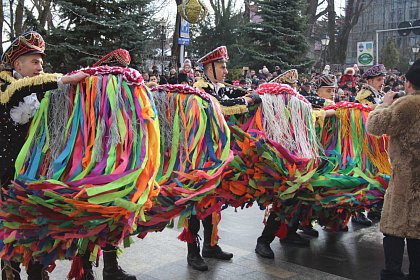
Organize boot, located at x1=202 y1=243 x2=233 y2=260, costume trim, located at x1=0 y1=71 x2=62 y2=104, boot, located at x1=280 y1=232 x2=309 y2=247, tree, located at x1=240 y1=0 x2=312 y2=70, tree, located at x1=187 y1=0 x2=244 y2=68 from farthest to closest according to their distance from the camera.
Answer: tree, located at x1=187 y1=0 x2=244 y2=68 < tree, located at x1=240 y1=0 x2=312 y2=70 < boot, located at x1=280 y1=232 x2=309 y2=247 < boot, located at x1=202 y1=243 x2=233 y2=260 < costume trim, located at x1=0 y1=71 x2=62 y2=104

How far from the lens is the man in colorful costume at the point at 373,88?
6555 millimetres

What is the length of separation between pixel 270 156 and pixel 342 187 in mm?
706

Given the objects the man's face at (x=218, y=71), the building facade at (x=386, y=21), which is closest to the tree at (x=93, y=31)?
the man's face at (x=218, y=71)

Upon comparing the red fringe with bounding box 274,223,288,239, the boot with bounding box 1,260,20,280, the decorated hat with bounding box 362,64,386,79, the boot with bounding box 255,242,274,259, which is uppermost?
the decorated hat with bounding box 362,64,386,79

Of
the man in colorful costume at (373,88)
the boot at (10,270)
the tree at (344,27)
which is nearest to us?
the boot at (10,270)

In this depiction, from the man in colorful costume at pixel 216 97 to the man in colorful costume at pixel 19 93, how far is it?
1.42m

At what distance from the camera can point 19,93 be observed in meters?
3.35

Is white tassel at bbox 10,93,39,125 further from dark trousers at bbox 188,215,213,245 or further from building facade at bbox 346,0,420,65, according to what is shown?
building facade at bbox 346,0,420,65

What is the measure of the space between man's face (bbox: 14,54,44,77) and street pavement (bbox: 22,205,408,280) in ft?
5.55

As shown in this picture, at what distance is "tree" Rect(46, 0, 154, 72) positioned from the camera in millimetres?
13844

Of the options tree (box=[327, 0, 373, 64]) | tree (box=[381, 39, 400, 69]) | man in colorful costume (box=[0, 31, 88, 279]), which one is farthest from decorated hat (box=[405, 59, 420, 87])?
tree (box=[381, 39, 400, 69])

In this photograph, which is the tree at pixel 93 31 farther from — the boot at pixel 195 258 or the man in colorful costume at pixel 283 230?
the boot at pixel 195 258

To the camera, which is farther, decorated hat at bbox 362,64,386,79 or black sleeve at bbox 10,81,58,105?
decorated hat at bbox 362,64,386,79

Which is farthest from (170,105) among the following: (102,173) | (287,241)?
(287,241)
